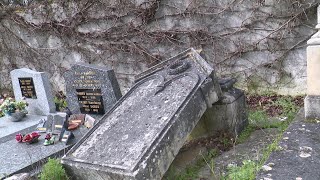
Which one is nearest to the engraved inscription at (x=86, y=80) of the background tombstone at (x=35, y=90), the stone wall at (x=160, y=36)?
the background tombstone at (x=35, y=90)

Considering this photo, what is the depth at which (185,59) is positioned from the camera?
415 centimetres

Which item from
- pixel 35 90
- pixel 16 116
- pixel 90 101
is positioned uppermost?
pixel 35 90

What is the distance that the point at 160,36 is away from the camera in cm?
624

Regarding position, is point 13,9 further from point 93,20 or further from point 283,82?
point 283,82

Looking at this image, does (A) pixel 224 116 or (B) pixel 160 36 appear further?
(B) pixel 160 36

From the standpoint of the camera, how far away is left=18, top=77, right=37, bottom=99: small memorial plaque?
5.34 m

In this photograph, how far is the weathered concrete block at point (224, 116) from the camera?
13.2 feet

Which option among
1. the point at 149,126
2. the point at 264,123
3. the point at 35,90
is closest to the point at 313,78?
the point at 264,123

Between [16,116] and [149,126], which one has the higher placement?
[149,126]

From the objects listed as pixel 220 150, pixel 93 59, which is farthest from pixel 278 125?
pixel 93 59

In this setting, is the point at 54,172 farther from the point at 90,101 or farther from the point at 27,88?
the point at 27,88

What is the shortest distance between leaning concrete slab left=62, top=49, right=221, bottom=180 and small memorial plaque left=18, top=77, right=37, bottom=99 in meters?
1.97

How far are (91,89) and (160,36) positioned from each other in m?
1.91

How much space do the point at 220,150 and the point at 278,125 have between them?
0.98 metres
